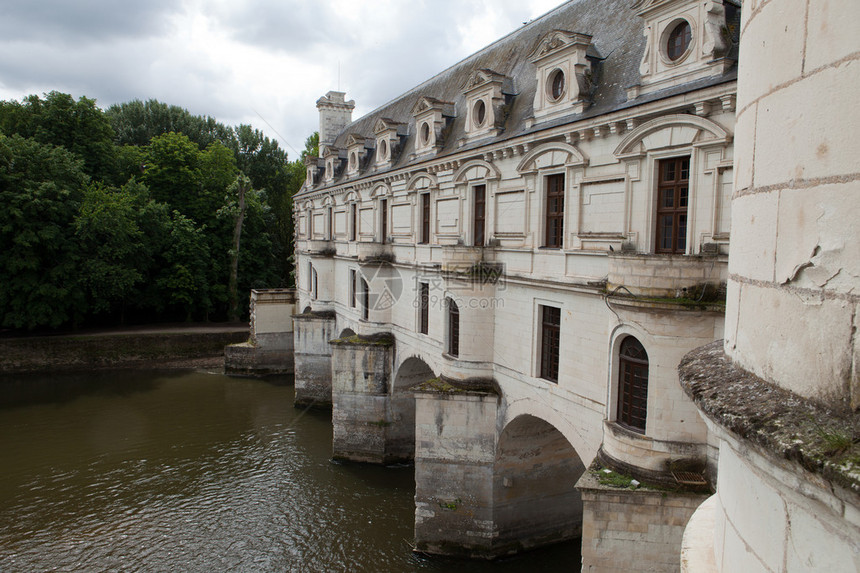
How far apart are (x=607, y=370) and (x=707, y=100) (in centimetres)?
462

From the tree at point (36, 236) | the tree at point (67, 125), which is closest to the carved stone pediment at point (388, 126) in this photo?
the tree at point (36, 236)

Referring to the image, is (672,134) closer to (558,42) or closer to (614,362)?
(614,362)

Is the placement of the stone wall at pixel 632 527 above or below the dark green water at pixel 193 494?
above

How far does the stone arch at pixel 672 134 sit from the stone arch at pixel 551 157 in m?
1.15

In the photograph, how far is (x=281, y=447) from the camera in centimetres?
2212

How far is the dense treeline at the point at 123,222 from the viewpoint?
3081 centimetres

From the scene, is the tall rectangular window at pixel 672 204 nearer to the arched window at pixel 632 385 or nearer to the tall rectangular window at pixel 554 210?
the arched window at pixel 632 385

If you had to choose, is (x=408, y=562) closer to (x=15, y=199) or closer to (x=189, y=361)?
(x=189, y=361)

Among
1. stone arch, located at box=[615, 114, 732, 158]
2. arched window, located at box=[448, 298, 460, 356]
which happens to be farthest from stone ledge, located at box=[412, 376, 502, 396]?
stone arch, located at box=[615, 114, 732, 158]

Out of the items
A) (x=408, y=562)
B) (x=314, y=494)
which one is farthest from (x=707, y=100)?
(x=314, y=494)

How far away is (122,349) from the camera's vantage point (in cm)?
3359

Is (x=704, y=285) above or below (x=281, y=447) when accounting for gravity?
above

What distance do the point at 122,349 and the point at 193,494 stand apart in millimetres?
19054

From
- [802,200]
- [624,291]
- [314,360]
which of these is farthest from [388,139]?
[802,200]
